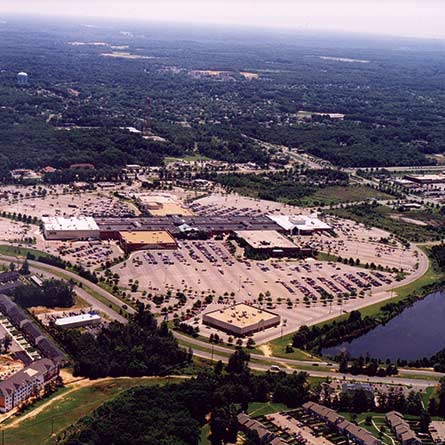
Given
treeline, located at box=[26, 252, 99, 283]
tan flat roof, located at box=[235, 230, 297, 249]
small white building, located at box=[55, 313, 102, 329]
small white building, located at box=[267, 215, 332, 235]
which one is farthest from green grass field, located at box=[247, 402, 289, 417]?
small white building, located at box=[267, 215, 332, 235]

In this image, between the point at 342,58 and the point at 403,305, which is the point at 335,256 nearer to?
the point at 403,305

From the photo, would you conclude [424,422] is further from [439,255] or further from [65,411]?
[439,255]

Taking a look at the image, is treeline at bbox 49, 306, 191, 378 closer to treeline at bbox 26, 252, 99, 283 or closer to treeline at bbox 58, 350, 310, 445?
treeline at bbox 58, 350, 310, 445

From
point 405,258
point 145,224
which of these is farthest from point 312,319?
Answer: point 145,224

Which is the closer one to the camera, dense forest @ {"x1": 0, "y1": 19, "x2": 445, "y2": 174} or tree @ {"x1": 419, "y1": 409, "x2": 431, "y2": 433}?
tree @ {"x1": 419, "y1": 409, "x2": 431, "y2": 433}

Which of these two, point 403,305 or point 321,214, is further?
point 321,214

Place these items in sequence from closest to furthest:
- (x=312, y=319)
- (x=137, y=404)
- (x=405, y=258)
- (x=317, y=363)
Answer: (x=137, y=404) → (x=317, y=363) → (x=312, y=319) → (x=405, y=258)

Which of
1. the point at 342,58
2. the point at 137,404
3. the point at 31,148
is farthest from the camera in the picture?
the point at 342,58

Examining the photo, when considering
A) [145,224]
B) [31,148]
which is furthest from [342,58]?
[145,224]
